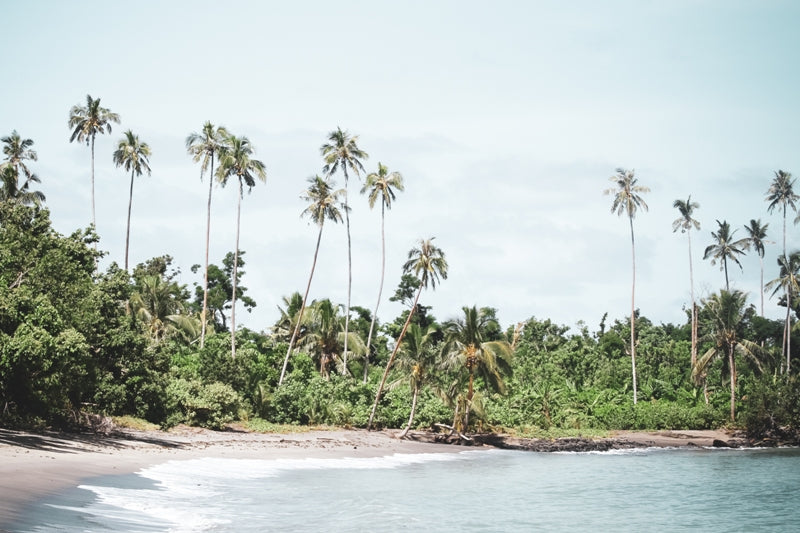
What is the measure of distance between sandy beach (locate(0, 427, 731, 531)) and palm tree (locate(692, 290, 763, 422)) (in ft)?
17.3

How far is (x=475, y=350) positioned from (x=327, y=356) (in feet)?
60.1

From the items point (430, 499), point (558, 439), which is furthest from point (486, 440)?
point (430, 499)

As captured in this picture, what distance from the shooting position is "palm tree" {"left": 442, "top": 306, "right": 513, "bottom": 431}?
4106 cm

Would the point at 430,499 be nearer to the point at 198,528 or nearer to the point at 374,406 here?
the point at 198,528

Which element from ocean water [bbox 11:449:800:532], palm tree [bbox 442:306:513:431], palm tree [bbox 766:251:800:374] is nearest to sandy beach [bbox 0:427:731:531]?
ocean water [bbox 11:449:800:532]

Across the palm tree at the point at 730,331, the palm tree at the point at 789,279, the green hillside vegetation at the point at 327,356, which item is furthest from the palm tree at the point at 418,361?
the palm tree at the point at 789,279

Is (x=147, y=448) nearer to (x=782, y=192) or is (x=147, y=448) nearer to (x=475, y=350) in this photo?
(x=475, y=350)

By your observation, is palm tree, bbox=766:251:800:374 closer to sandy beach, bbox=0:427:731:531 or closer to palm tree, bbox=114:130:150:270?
sandy beach, bbox=0:427:731:531

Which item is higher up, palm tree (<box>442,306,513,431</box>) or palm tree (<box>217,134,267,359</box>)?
palm tree (<box>217,134,267,359</box>)

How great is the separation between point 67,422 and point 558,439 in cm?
3062

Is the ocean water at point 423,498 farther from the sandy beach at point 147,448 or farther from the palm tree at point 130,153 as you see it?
the palm tree at point 130,153

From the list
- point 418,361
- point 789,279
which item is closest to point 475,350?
point 418,361

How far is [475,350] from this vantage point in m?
41.4

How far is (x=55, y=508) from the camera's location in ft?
39.3
